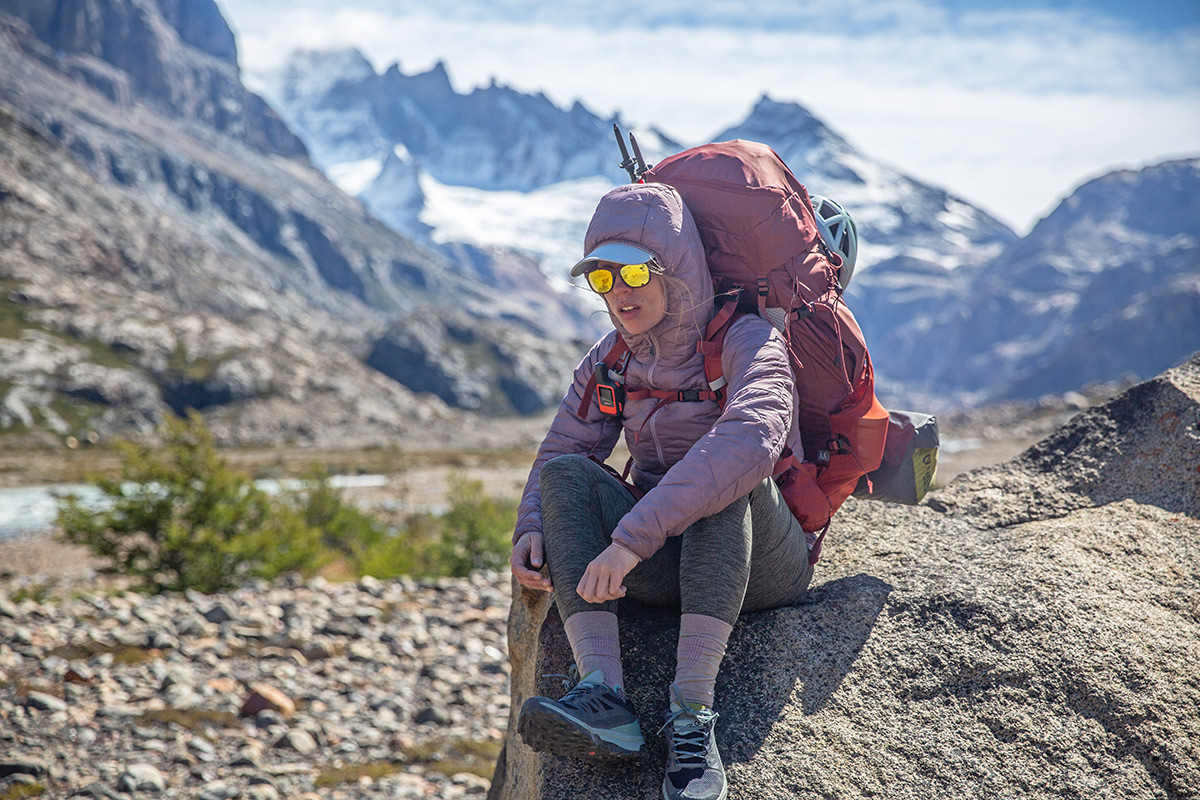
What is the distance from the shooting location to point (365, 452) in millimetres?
90688

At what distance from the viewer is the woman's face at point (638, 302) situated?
3.98m

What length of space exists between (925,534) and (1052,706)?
5.16 feet

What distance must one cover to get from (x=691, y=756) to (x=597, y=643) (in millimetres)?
620

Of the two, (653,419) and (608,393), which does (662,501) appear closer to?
(653,419)

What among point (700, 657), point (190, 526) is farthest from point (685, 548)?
point (190, 526)

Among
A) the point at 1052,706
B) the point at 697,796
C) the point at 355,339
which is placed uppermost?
the point at 1052,706

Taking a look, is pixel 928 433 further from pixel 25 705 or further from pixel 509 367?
pixel 509 367

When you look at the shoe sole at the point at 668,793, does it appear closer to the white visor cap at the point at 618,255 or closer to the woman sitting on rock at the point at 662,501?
the woman sitting on rock at the point at 662,501

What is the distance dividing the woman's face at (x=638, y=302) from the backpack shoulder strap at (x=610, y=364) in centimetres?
29

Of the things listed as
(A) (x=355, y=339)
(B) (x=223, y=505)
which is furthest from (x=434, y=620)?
(A) (x=355, y=339)

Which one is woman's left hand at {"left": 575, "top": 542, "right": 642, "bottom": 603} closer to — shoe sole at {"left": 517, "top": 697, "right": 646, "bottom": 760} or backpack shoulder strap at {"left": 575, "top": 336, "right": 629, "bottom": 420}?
shoe sole at {"left": 517, "top": 697, "right": 646, "bottom": 760}

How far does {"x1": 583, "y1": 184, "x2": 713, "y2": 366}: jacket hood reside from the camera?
392 centimetres

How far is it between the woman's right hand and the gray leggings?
0.06 meters

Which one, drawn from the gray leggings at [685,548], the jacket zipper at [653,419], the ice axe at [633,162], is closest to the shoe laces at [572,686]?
the gray leggings at [685,548]
